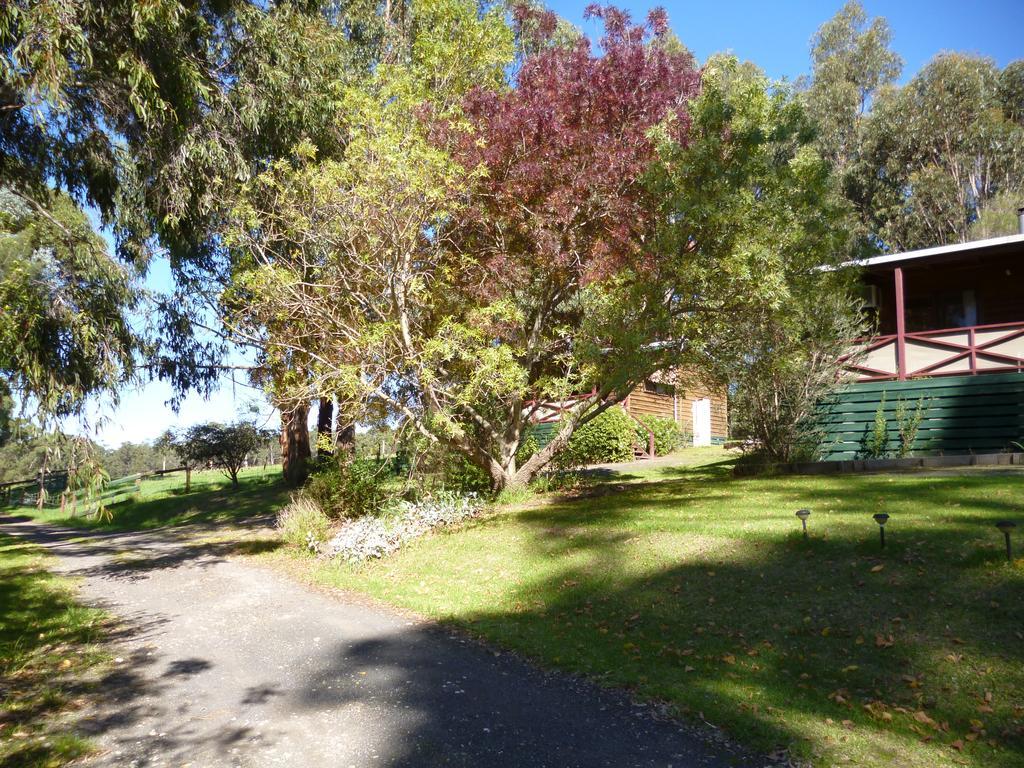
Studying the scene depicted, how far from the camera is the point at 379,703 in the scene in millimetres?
5109

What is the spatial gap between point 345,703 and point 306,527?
24.9 ft

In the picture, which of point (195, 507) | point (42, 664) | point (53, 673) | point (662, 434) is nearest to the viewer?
point (53, 673)

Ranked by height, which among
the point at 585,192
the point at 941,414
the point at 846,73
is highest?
the point at 846,73

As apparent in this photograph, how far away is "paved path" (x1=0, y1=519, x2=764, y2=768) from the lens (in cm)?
429

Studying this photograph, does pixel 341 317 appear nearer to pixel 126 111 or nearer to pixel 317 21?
pixel 126 111

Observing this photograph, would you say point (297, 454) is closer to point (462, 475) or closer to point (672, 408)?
point (462, 475)

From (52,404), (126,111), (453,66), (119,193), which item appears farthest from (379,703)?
(453,66)

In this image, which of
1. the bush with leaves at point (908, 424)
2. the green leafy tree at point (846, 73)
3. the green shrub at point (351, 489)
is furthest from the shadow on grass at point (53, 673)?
the green leafy tree at point (846, 73)

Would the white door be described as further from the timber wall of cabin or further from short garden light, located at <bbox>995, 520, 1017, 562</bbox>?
short garden light, located at <bbox>995, 520, 1017, 562</bbox>

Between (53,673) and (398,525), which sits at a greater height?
(398,525)

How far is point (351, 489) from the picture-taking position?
13945mm

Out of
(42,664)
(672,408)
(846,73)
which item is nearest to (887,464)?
(42,664)

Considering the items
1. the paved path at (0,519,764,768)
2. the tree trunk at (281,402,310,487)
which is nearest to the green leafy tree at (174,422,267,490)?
the tree trunk at (281,402,310,487)

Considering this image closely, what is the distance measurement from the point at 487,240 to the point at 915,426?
30.4 feet
